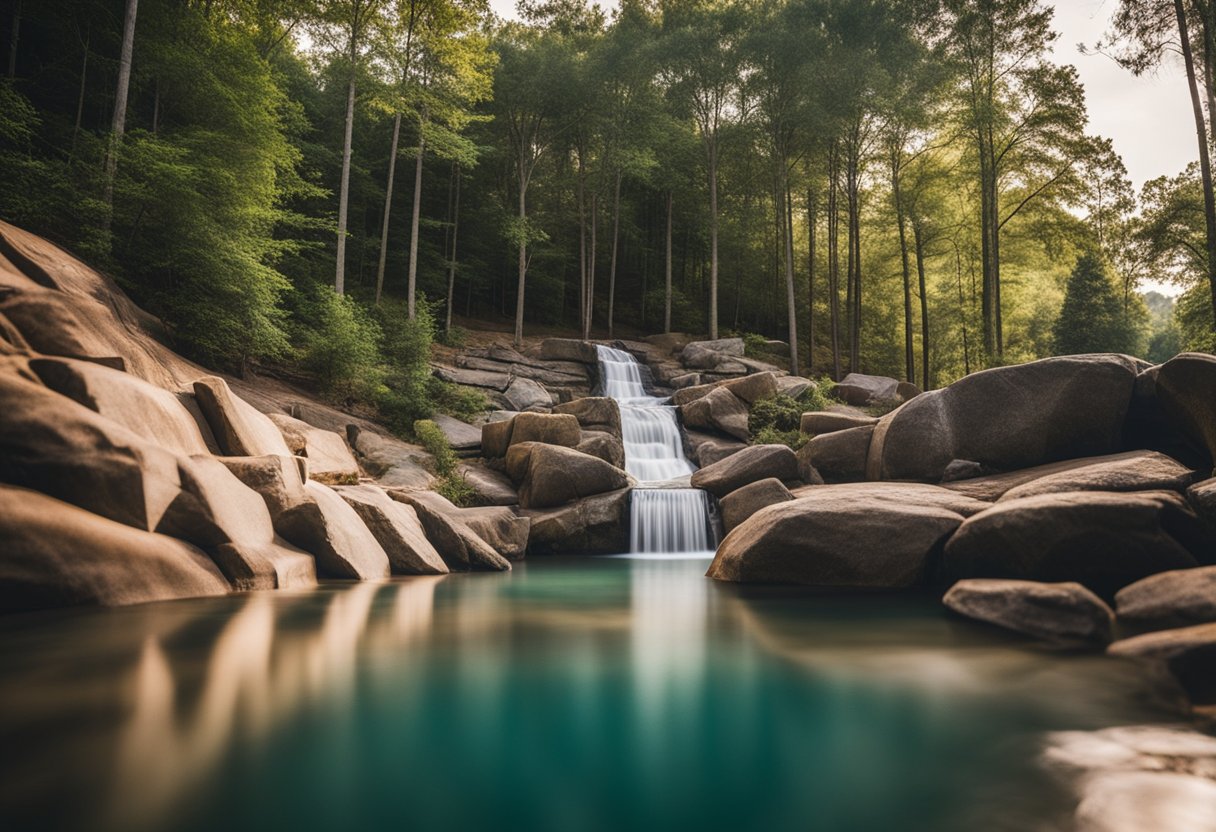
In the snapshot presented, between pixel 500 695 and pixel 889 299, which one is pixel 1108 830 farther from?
pixel 889 299

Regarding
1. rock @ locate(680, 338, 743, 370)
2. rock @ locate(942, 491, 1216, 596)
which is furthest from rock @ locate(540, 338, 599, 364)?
rock @ locate(942, 491, 1216, 596)

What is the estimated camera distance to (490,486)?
1394cm

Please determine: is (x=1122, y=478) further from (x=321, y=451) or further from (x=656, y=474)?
(x=321, y=451)

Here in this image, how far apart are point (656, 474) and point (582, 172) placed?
65.3 ft

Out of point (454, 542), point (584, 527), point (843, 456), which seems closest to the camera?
point (454, 542)

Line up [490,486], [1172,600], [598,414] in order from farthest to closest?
[598,414]
[490,486]
[1172,600]

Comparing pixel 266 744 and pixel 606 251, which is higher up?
pixel 606 251

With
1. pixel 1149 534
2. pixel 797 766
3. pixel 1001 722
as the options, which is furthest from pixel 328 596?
pixel 1149 534

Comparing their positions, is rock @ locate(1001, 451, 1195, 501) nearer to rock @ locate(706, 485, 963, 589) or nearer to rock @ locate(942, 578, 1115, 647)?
rock @ locate(706, 485, 963, 589)

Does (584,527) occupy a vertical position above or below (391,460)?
below

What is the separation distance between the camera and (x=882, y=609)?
6.26 m

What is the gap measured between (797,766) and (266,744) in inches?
94.5

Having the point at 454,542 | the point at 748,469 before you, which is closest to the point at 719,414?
the point at 748,469

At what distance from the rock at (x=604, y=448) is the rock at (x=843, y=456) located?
450 cm
